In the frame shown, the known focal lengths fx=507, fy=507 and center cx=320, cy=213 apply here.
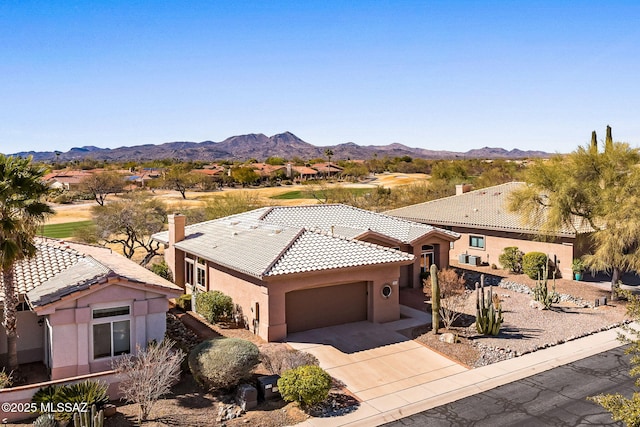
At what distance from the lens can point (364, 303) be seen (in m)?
23.4

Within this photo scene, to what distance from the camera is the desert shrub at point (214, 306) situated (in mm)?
22906

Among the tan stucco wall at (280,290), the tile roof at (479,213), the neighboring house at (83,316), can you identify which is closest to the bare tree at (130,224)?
the tan stucco wall at (280,290)

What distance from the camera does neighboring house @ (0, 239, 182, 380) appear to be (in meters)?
16.0

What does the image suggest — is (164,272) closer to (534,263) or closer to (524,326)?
(524,326)

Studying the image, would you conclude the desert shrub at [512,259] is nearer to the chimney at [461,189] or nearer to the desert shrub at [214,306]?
the chimney at [461,189]

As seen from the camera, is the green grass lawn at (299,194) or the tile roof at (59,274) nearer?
the tile roof at (59,274)

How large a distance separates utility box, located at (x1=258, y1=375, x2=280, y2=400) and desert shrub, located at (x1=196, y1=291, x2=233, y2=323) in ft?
25.4

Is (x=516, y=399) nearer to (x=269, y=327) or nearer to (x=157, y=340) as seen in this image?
(x=269, y=327)

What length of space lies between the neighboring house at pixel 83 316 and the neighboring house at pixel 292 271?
459 centimetres

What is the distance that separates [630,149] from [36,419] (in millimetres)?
30230

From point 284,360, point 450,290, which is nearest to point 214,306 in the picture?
point 284,360

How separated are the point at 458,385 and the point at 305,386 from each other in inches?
216

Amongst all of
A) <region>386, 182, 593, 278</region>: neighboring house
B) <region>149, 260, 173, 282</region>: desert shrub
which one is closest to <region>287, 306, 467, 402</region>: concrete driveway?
<region>149, 260, 173, 282</region>: desert shrub

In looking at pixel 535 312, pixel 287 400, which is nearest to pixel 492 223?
pixel 535 312
